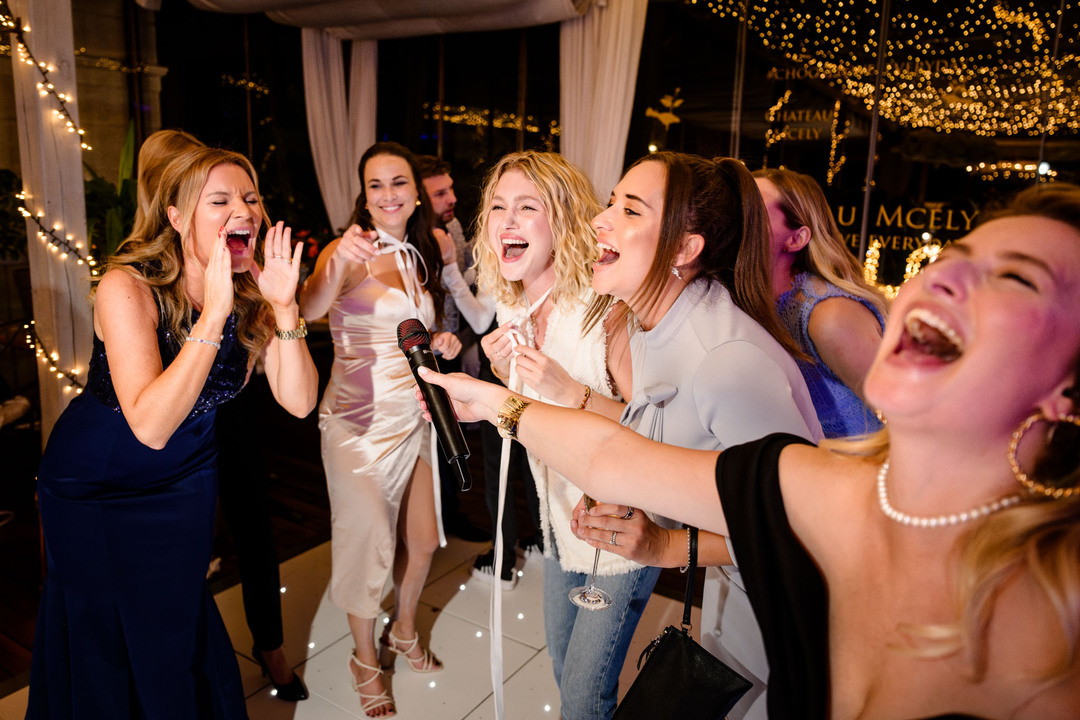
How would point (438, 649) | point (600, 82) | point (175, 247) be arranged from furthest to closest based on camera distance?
point (600, 82) < point (438, 649) < point (175, 247)

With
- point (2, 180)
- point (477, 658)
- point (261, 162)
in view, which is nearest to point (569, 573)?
point (477, 658)

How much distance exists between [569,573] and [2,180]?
399 cm

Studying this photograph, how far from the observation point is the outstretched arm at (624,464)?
1033 millimetres

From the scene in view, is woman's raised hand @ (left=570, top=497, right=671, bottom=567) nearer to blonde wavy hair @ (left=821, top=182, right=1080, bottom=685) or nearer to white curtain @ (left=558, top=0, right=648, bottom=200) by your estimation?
blonde wavy hair @ (left=821, top=182, right=1080, bottom=685)

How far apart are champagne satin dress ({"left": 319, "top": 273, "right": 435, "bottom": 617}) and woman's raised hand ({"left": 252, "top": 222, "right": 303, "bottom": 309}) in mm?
454

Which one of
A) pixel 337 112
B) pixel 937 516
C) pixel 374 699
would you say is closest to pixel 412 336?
pixel 937 516

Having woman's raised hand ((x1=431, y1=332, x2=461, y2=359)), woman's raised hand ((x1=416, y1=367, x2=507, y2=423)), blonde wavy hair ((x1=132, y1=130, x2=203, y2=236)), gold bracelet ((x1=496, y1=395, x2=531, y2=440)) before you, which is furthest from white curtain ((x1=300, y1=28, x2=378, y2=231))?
gold bracelet ((x1=496, y1=395, x2=531, y2=440))

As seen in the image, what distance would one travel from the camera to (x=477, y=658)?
8.80 ft

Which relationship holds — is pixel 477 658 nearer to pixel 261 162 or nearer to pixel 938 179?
pixel 938 179

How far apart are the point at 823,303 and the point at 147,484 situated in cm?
193

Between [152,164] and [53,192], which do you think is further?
[53,192]

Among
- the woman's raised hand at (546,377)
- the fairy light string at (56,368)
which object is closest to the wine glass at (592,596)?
the woman's raised hand at (546,377)

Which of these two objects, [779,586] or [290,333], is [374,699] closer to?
[290,333]

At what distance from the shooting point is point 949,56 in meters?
4.72
